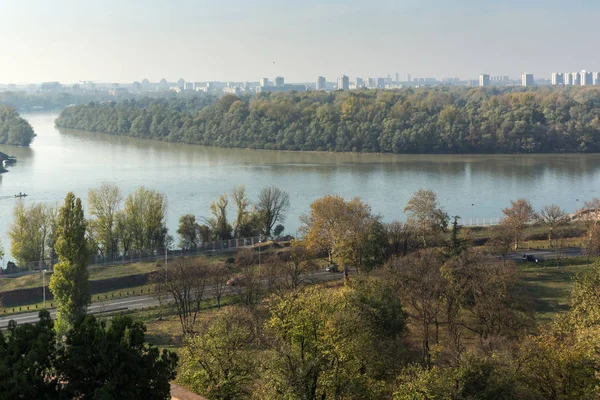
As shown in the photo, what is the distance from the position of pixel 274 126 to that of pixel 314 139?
303 cm

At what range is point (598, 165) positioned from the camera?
2802 cm

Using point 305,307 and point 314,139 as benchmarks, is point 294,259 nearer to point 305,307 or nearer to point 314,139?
point 305,307

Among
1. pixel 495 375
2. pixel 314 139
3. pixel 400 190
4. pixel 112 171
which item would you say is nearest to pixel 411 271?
pixel 495 375

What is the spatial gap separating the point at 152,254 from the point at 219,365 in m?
8.47

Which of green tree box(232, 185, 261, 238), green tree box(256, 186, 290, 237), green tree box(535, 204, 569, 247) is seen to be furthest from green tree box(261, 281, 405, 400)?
green tree box(256, 186, 290, 237)

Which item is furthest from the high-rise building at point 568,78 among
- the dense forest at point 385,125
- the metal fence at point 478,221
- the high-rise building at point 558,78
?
the metal fence at point 478,221

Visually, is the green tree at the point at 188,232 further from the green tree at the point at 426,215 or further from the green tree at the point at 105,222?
the green tree at the point at 426,215

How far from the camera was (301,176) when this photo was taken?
80.6ft

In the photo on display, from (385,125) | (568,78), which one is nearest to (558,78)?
(568,78)

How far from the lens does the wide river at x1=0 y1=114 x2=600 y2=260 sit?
19906 millimetres

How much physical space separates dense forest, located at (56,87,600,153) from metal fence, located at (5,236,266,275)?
58.3 feet

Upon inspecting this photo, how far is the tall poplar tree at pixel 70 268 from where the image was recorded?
920 centimetres

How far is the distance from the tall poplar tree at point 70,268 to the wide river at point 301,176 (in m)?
7.01

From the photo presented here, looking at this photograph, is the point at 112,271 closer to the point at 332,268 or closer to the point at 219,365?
the point at 332,268
